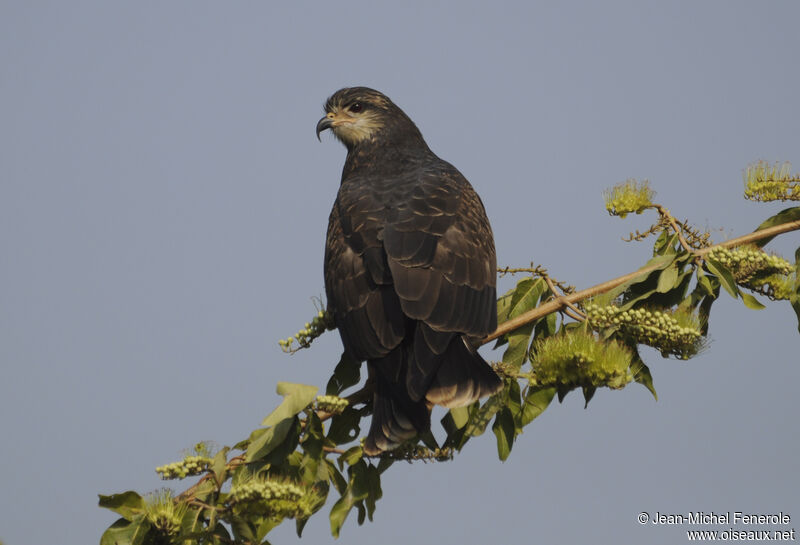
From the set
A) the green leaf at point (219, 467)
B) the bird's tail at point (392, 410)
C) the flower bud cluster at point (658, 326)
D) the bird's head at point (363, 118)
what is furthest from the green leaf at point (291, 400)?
the bird's head at point (363, 118)

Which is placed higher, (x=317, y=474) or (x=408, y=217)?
(x=408, y=217)

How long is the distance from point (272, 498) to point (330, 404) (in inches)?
27.5

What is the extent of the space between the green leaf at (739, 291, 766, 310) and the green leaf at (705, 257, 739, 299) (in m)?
0.10

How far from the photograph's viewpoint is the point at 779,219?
228 inches

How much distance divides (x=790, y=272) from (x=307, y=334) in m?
2.53

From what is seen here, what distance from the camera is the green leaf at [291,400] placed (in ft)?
14.9

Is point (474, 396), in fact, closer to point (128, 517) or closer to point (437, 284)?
point (437, 284)

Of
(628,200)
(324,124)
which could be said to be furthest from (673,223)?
(324,124)

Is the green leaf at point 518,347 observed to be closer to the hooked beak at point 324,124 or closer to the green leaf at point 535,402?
the green leaf at point 535,402

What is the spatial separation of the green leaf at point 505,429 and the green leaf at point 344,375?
90 cm

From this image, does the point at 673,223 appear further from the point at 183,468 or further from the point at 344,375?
the point at 183,468

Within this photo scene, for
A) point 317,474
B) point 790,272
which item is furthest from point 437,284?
point 790,272

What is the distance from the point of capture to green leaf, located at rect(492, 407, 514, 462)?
5121 mm

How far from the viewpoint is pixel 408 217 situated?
6.11 meters
